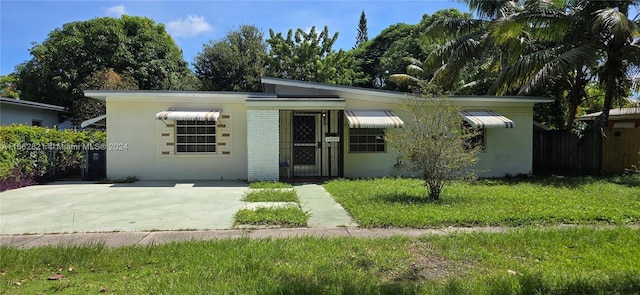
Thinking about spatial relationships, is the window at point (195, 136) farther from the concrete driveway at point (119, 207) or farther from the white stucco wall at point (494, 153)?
the white stucco wall at point (494, 153)

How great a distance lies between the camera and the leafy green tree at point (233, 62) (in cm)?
2975

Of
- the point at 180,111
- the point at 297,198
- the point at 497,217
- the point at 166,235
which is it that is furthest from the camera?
the point at 180,111

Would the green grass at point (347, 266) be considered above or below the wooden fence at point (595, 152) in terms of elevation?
below

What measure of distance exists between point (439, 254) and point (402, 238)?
0.75 metres

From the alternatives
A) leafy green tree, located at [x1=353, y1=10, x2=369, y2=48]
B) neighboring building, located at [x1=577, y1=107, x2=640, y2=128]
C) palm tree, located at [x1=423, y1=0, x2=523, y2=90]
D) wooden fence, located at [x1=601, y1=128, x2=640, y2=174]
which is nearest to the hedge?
palm tree, located at [x1=423, y1=0, x2=523, y2=90]

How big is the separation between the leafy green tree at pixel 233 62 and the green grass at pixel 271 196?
2072 cm

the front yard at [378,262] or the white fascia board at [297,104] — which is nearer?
the front yard at [378,262]

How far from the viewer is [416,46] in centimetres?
3117

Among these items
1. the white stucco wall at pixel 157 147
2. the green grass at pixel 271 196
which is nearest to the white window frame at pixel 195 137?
the white stucco wall at pixel 157 147

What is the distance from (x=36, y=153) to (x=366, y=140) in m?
10.6

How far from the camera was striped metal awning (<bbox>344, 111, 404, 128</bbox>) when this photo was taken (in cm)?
1194

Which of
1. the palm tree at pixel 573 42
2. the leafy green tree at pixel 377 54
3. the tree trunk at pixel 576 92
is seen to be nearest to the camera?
the palm tree at pixel 573 42


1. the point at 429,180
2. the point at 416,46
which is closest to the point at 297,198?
the point at 429,180

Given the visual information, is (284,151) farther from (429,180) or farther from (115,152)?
(429,180)
